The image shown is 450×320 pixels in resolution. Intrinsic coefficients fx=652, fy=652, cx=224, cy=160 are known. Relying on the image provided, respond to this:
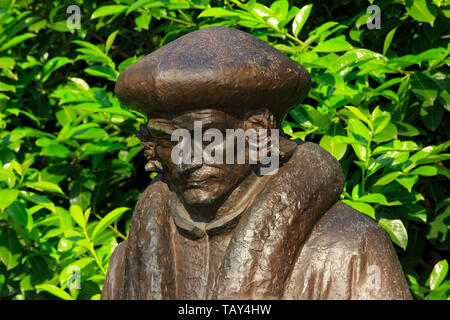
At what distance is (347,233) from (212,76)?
618 millimetres

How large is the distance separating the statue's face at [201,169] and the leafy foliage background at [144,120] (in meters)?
0.94

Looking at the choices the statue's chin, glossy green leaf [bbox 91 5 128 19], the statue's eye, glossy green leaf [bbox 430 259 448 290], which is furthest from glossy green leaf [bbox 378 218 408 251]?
glossy green leaf [bbox 91 5 128 19]

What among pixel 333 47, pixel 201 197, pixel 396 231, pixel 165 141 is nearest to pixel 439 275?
pixel 396 231

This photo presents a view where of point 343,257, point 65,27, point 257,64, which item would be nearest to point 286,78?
point 257,64

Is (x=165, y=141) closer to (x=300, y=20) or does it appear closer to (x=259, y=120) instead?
(x=259, y=120)

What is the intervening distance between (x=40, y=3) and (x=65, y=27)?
1.20 ft

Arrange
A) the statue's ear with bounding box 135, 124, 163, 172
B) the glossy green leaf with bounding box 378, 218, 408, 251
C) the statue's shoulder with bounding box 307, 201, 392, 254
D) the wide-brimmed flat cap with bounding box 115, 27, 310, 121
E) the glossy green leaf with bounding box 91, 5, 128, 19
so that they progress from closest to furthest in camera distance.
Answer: the wide-brimmed flat cap with bounding box 115, 27, 310, 121
the statue's shoulder with bounding box 307, 201, 392, 254
the statue's ear with bounding box 135, 124, 163, 172
the glossy green leaf with bounding box 378, 218, 408, 251
the glossy green leaf with bounding box 91, 5, 128, 19

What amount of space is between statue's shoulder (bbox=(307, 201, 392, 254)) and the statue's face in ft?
0.93

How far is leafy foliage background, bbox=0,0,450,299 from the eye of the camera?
9.52 feet

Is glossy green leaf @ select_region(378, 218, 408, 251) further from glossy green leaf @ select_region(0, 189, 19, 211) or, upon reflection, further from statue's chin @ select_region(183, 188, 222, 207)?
glossy green leaf @ select_region(0, 189, 19, 211)

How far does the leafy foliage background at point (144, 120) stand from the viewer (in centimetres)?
290

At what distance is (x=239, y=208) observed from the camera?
1.99 metres

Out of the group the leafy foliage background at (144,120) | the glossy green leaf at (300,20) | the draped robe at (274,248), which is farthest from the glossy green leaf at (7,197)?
the glossy green leaf at (300,20)

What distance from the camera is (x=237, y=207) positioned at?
199 cm
